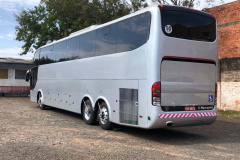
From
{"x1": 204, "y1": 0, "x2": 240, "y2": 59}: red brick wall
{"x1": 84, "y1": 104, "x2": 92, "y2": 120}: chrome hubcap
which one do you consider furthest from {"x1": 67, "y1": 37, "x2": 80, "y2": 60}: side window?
{"x1": 204, "y1": 0, "x2": 240, "y2": 59}: red brick wall

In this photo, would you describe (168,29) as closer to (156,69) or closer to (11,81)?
(156,69)

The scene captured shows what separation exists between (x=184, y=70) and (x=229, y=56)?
9.78 m

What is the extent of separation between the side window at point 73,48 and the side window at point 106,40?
5.81ft

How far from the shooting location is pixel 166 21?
25.1ft

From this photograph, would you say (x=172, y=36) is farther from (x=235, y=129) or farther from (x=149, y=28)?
(x=235, y=129)

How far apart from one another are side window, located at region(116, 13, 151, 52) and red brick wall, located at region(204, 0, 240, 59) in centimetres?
973

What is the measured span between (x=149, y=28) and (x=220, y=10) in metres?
11.1

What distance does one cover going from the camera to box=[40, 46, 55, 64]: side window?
1440 cm

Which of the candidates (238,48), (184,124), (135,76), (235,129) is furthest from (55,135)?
(238,48)

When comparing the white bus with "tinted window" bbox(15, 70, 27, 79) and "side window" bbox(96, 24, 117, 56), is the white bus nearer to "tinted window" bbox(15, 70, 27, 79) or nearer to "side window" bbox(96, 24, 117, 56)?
"side window" bbox(96, 24, 117, 56)

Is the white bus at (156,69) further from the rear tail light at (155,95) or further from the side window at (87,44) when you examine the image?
the side window at (87,44)

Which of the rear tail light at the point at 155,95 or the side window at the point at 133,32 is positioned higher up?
the side window at the point at 133,32

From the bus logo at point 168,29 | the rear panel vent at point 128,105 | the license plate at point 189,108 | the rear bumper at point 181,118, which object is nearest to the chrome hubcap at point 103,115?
the rear panel vent at point 128,105

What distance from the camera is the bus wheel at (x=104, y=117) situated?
9312 mm
